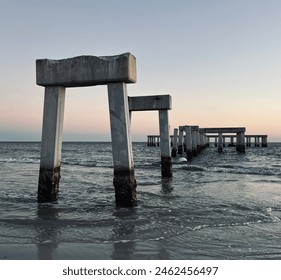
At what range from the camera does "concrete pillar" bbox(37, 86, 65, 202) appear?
26.0 ft


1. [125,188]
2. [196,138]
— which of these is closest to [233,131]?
[196,138]

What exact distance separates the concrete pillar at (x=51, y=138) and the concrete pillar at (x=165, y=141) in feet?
18.5

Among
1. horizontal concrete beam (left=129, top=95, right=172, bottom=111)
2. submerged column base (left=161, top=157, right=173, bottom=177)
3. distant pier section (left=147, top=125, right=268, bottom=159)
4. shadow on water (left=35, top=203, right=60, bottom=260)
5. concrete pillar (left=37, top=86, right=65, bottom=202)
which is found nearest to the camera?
shadow on water (left=35, top=203, right=60, bottom=260)

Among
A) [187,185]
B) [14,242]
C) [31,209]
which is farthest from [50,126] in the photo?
[187,185]

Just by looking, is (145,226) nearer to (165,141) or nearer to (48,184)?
(48,184)

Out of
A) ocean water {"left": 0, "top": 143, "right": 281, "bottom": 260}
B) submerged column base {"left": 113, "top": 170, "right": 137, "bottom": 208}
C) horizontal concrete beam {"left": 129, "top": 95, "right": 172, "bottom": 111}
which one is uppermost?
horizontal concrete beam {"left": 129, "top": 95, "right": 172, "bottom": 111}

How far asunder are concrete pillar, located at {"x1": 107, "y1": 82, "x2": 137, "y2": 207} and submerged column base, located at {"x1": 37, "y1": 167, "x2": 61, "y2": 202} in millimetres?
1561

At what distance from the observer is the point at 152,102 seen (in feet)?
42.0

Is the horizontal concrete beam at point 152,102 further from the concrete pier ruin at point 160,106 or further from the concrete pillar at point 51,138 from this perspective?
the concrete pillar at point 51,138

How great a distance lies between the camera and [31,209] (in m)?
7.59

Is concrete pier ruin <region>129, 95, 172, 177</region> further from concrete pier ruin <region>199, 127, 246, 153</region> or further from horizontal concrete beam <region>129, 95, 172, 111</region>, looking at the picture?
concrete pier ruin <region>199, 127, 246, 153</region>

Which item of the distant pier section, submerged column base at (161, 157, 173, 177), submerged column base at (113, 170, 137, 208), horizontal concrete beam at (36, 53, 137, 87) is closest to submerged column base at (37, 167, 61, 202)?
submerged column base at (113, 170, 137, 208)
